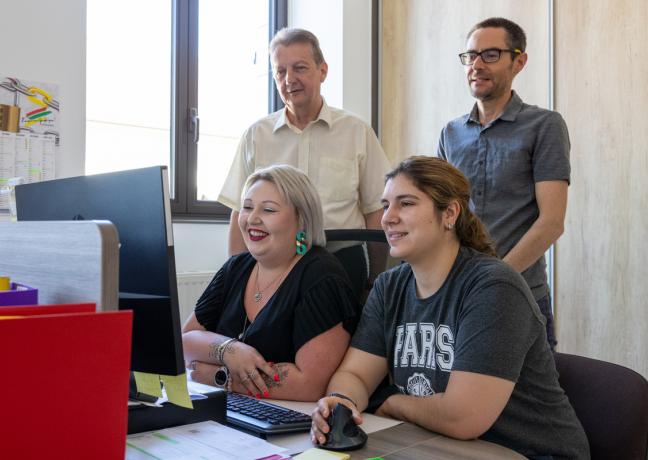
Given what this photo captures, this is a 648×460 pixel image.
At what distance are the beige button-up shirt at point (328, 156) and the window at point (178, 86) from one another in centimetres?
98

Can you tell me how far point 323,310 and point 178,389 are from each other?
647 mm

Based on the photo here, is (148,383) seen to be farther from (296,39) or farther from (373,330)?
(296,39)

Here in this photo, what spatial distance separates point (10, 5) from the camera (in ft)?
8.30

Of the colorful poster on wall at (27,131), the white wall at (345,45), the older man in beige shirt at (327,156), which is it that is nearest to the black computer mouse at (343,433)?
the older man in beige shirt at (327,156)

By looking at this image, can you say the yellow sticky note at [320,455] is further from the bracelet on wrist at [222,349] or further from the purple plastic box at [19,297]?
the bracelet on wrist at [222,349]

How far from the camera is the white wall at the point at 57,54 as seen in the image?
2547 millimetres

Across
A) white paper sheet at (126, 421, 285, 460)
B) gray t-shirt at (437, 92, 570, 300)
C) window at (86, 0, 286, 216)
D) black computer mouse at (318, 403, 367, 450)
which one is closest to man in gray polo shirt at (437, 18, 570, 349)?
gray t-shirt at (437, 92, 570, 300)

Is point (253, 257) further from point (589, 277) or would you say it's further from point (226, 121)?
point (226, 121)

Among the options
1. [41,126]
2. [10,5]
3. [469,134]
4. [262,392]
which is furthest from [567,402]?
[10,5]

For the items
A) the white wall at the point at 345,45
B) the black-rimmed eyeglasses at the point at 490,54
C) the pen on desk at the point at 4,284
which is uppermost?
the white wall at the point at 345,45

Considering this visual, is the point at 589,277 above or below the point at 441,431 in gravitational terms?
above

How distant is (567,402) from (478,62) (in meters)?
1.20

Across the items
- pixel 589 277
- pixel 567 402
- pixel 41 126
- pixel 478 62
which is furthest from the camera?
pixel 589 277

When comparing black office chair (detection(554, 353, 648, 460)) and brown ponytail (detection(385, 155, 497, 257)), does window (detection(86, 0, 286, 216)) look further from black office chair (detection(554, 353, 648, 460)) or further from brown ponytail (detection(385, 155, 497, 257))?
black office chair (detection(554, 353, 648, 460))
